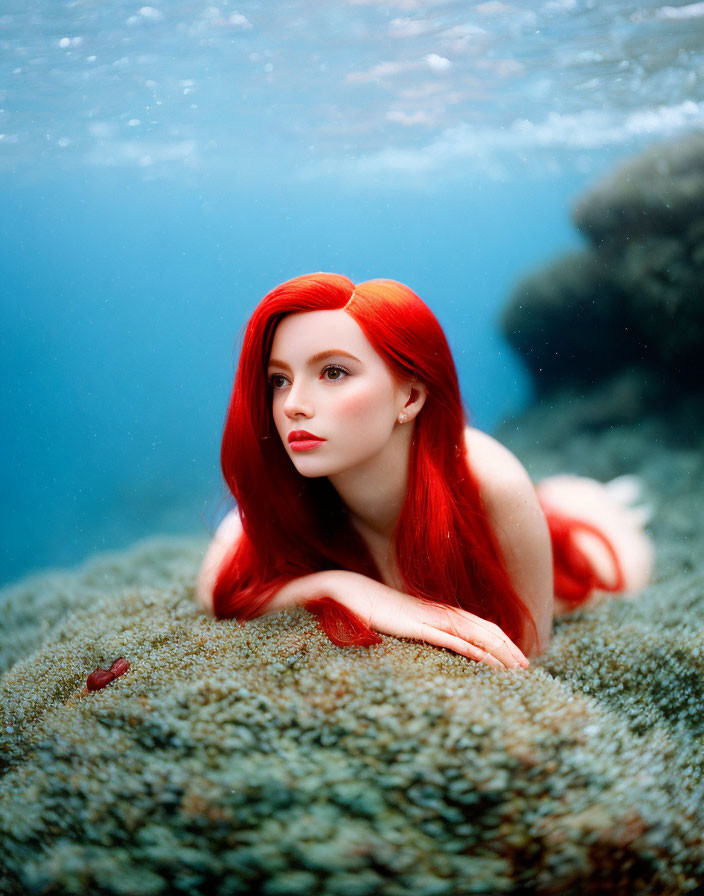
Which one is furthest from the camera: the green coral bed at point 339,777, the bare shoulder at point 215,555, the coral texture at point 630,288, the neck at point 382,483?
the coral texture at point 630,288

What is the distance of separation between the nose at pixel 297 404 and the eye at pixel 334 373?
10cm

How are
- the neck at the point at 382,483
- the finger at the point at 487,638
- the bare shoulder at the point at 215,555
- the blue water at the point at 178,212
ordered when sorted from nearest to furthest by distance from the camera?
the finger at the point at 487,638 < the neck at the point at 382,483 < the bare shoulder at the point at 215,555 < the blue water at the point at 178,212

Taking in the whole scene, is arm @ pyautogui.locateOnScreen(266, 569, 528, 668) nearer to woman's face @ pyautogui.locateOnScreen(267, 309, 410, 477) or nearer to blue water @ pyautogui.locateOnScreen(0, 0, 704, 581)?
woman's face @ pyautogui.locateOnScreen(267, 309, 410, 477)

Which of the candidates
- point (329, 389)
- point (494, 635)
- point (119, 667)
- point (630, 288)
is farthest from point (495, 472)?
point (630, 288)

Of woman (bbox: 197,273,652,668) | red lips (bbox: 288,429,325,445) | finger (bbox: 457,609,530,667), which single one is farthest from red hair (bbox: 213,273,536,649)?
red lips (bbox: 288,429,325,445)

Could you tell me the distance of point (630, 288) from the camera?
5.63 metres

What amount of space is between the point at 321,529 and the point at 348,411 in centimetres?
69

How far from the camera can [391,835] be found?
6.08 ft

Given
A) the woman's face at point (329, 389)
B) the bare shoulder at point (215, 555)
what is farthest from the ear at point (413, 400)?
the bare shoulder at point (215, 555)

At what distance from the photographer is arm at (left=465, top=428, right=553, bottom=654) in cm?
273

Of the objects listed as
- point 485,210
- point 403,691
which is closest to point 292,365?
point 403,691

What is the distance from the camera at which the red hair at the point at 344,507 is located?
246cm

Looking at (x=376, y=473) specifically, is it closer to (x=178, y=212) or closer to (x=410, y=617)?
(x=410, y=617)

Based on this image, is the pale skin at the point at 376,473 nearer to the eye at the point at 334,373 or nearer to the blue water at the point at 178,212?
the eye at the point at 334,373
